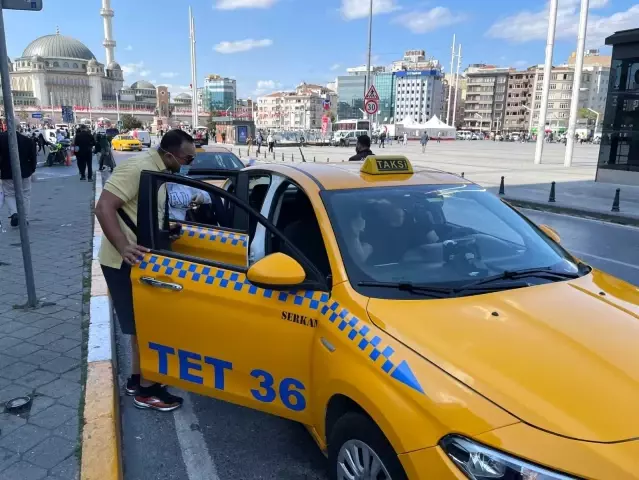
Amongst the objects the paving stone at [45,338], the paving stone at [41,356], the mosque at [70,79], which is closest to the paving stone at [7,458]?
the paving stone at [41,356]

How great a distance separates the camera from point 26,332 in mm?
4582

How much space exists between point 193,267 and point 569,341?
204 centimetres

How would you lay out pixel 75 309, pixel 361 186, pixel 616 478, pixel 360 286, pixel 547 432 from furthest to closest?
pixel 75 309 → pixel 361 186 → pixel 360 286 → pixel 547 432 → pixel 616 478

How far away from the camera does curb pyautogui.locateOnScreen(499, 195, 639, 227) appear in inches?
468

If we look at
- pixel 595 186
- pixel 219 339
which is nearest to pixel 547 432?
pixel 219 339

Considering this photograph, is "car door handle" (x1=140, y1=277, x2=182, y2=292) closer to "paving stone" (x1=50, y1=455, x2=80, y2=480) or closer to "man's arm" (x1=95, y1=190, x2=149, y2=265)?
"man's arm" (x1=95, y1=190, x2=149, y2=265)

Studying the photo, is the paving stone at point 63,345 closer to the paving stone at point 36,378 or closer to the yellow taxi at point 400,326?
the paving stone at point 36,378

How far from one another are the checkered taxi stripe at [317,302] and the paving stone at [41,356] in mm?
1523

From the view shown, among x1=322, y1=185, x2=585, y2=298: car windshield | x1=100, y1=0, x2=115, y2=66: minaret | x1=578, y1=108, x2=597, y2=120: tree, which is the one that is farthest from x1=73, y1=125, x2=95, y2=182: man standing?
x1=578, y1=108, x2=597, y2=120: tree

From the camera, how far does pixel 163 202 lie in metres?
3.66

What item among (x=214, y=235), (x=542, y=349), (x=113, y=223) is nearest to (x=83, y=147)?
(x=214, y=235)

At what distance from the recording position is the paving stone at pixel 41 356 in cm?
405

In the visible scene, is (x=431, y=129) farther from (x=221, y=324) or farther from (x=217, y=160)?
(x=221, y=324)

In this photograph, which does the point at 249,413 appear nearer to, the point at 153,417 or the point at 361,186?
the point at 153,417
